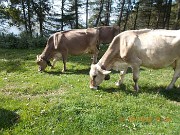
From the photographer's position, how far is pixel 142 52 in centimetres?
1309

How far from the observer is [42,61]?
19188 millimetres

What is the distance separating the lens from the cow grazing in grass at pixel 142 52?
12.7 meters

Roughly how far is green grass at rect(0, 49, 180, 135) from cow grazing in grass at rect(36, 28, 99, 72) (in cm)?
404

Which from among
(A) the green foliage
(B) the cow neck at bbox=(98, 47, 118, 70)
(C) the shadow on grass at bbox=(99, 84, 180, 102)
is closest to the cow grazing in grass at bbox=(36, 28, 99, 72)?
(B) the cow neck at bbox=(98, 47, 118, 70)

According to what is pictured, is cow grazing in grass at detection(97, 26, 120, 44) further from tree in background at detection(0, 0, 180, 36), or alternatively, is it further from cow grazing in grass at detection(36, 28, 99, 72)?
tree in background at detection(0, 0, 180, 36)

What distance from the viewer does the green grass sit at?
9836 millimetres

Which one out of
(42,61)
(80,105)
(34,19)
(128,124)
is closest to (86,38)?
(42,61)

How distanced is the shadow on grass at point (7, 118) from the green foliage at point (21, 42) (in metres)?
23.4

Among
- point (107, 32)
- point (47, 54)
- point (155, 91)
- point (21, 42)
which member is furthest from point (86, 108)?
point (21, 42)

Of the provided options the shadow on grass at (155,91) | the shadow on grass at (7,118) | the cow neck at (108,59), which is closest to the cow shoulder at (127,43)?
the cow neck at (108,59)

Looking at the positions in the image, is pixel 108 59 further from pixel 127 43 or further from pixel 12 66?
pixel 12 66

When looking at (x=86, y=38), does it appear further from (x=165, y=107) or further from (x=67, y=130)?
(x=67, y=130)

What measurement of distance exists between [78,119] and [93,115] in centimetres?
53

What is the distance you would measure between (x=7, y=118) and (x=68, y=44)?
9.88 meters
